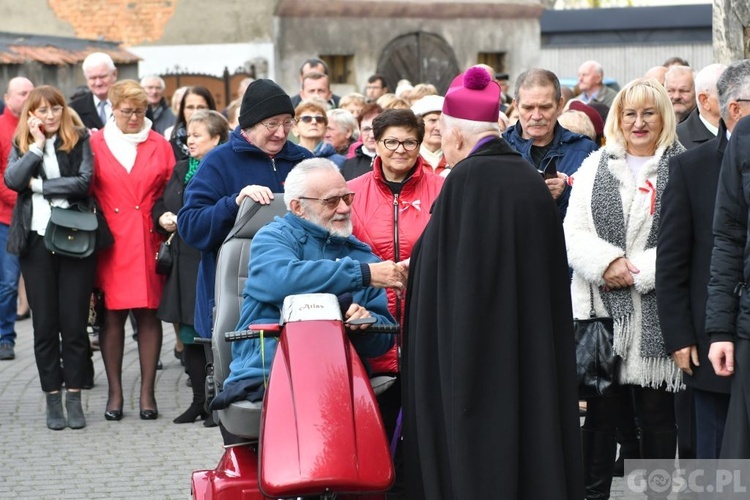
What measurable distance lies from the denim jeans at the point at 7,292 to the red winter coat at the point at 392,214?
5938mm

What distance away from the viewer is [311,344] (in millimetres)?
5488

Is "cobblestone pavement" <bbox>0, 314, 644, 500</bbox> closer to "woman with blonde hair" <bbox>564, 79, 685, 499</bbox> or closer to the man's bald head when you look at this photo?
"woman with blonde hair" <bbox>564, 79, 685, 499</bbox>

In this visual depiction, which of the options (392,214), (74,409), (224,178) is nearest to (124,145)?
(74,409)

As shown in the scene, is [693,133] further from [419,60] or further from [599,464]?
[419,60]

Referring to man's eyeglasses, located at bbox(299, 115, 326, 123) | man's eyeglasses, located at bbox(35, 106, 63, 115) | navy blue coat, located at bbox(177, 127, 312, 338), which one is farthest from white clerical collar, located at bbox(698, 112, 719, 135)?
man's eyeglasses, located at bbox(35, 106, 63, 115)

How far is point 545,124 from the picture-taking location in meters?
7.70

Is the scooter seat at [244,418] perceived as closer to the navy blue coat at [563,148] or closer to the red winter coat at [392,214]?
the red winter coat at [392,214]

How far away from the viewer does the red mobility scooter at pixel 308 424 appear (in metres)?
5.20

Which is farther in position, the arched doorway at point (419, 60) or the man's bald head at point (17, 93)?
the arched doorway at point (419, 60)

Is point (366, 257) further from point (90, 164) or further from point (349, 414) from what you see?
point (90, 164)

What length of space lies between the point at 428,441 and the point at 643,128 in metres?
2.27

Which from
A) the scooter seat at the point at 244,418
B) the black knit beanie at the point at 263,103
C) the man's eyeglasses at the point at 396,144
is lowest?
the scooter seat at the point at 244,418

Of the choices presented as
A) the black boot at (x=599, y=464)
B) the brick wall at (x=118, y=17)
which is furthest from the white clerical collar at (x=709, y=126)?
the brick wall at (x=118, y=17)

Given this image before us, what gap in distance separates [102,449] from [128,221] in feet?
5.38
